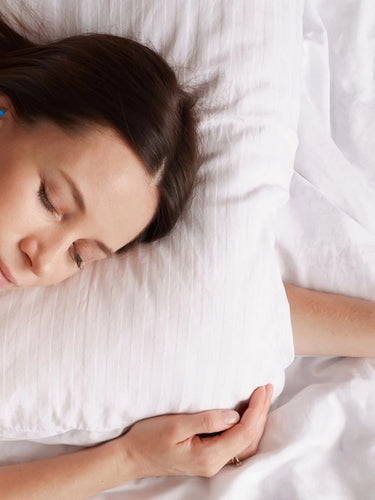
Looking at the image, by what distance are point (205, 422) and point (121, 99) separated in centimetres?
55

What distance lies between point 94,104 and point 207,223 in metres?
0.28

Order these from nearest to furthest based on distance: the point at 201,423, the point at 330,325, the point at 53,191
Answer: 1. the point at 53,191
2. the point at 201,423
3. the point at 330,325

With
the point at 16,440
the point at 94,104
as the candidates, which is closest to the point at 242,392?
the point at 16,440

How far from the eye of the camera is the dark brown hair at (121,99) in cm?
125

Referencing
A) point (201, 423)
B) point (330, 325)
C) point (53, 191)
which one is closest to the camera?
point (53, 191)

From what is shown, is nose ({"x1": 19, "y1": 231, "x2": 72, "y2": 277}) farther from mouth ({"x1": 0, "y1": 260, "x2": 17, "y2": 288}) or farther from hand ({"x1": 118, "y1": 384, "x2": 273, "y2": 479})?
hand ({"x1": 118, "y1": 384, "x2": 273, "y2": 479})

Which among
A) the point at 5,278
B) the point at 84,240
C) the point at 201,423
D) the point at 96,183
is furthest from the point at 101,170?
the point at 201,423

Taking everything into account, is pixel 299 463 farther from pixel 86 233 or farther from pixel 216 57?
pixel 216 57

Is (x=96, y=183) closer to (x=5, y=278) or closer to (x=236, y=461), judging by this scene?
(x=5, y=278)

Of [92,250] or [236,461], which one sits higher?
[92,250]

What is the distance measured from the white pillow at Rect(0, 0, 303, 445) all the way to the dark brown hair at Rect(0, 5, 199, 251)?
0.05 m

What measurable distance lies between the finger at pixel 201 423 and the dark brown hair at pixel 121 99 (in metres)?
0.31

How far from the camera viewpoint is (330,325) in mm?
1467

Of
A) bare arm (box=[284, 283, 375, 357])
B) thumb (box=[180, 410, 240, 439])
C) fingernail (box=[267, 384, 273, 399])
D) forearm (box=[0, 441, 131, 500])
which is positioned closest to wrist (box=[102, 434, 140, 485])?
forearm (box=[0, 441, 131, 500])
